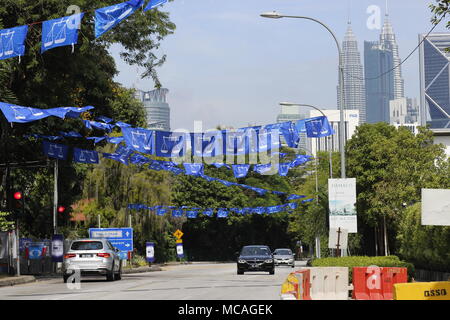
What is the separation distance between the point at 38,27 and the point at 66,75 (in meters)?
3.95

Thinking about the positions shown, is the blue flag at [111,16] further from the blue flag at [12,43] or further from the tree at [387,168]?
the tree at [387,168]

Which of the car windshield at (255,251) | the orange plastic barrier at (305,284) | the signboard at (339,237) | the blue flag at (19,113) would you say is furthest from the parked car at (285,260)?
the orange plastic barrier at (305,284)

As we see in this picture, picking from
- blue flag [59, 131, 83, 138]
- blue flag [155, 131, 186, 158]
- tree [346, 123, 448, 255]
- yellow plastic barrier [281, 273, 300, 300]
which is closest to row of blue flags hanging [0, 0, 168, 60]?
blue flag [155, 131, 186, 158]

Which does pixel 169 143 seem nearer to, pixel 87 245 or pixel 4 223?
pixel 87 245

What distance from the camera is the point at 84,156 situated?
1523 inches

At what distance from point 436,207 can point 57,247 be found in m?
27.2

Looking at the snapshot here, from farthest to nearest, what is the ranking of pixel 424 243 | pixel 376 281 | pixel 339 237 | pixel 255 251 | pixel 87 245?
pixel 255 251, pixel 424 243, pixel 87 245, pixel 339 237, pixel 376 281

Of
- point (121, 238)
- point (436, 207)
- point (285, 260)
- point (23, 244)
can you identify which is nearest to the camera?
point (436, 207)

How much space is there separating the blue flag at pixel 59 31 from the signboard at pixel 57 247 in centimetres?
1635

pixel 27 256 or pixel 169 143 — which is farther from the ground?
pixel 169 143

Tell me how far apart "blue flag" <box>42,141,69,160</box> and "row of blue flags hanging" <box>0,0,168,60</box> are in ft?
34.0

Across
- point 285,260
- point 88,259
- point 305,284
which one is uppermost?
point 88,259

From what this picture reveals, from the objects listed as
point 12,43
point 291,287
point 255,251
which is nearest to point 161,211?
point 255,251

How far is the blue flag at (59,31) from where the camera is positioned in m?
26.3
